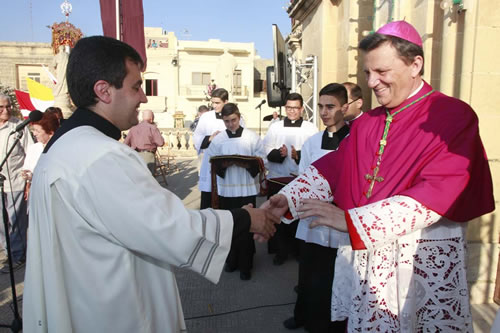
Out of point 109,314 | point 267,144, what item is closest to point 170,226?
point 109,314

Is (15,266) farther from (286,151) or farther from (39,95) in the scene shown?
(286,151)

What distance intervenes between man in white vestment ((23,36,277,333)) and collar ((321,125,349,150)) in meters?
2.08

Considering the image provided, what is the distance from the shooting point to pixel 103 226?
137cm

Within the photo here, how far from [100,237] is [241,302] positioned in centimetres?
283

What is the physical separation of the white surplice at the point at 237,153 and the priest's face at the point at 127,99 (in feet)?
10.5

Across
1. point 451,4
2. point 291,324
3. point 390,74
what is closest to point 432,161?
point 390,74

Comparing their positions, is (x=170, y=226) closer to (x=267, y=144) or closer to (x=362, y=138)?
(x=362, y=138)

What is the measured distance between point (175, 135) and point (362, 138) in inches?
661

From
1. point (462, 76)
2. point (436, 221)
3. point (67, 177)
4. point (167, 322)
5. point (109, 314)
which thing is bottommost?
point (167, 322)

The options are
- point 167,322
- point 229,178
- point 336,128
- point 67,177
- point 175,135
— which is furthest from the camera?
point 175,135

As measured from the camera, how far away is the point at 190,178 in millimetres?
11680

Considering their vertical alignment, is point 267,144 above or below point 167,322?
above

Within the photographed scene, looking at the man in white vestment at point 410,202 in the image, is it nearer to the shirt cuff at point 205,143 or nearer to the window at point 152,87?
the shirt cuff at point 205,143

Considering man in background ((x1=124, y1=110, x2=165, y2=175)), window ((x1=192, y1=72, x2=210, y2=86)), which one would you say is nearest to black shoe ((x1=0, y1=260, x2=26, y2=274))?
man in background ((x1=124, y1=110, x2=165, y2=175))
